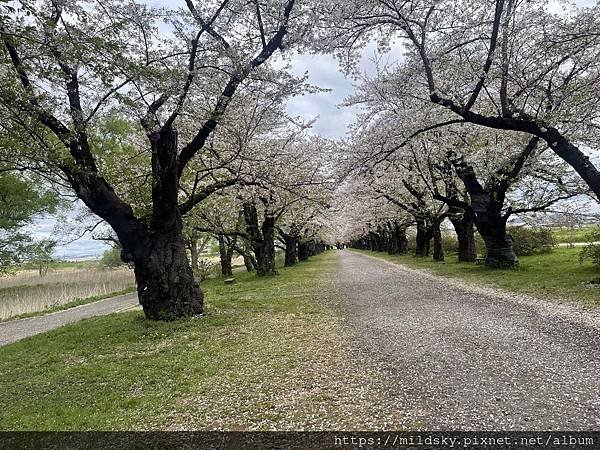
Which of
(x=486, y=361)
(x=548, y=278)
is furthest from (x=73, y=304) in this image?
(x=548, y=278)

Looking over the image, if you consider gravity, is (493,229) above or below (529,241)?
above

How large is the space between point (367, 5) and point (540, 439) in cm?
996

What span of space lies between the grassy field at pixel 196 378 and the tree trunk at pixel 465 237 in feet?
44.1

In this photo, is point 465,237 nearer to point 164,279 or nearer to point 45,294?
point 164,279

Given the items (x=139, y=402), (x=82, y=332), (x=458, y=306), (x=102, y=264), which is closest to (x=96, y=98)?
(x=82, y=332)

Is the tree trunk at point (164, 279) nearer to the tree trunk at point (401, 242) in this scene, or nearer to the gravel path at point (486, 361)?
the gravel path at point (486, 361)

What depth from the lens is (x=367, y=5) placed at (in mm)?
10086

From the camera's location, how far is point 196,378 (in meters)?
5.59

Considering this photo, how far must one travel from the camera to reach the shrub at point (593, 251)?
42.8 feet

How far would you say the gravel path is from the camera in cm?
384

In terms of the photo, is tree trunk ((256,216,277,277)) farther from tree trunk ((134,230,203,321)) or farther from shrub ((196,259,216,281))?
tree trunk ((134,230,203,321))

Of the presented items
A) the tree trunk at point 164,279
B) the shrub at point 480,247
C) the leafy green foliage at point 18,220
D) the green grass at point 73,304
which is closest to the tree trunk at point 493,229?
the shrub at point 480,247

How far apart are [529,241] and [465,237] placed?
4123mm

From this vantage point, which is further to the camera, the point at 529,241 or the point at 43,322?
the point at 529,241
